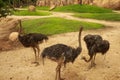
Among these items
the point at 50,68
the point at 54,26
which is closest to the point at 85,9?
the point at 54,26

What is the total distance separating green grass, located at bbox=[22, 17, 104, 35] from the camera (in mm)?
24897

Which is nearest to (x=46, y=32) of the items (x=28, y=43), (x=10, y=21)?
(x=10, y=21)

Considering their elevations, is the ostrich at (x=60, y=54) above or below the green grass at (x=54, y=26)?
above

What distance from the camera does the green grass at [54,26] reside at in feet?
81.7

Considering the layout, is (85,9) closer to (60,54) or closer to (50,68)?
(50,68)

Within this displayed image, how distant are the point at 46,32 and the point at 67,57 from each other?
11.8 m

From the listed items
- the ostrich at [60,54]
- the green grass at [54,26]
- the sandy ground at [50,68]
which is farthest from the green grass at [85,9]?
the ostrich at [60,54]

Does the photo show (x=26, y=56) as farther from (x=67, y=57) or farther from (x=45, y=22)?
(x=45, y=22)

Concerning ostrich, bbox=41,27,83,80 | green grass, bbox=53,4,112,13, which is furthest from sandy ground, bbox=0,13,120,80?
green grass, bbox=53,4,112,13

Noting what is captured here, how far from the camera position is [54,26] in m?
26.2

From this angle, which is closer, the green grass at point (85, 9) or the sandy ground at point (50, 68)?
the sandy ground at point (50, 68)

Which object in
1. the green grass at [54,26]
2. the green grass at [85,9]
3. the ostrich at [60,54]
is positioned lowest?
the green grass at [85,9]

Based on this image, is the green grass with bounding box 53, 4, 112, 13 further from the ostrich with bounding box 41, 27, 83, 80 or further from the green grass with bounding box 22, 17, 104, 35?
the ostrich with bounding box 41, 27, 83, 80

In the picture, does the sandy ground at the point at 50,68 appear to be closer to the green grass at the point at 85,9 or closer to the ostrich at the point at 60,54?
the ostrich at the point at 60,54
